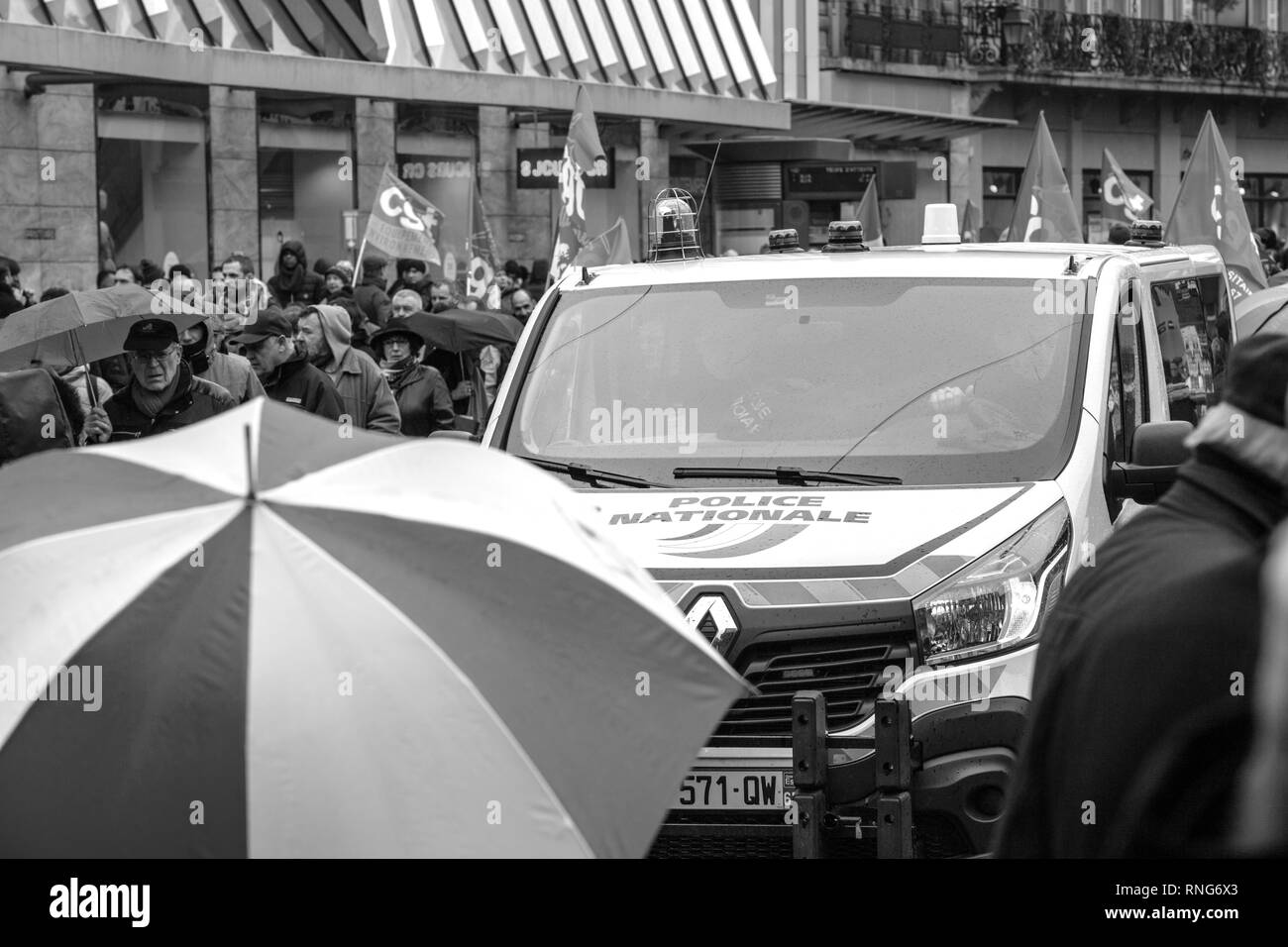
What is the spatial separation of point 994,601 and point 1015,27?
40.6 metres

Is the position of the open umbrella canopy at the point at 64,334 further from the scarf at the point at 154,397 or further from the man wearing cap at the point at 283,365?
the man wearing cap at the point at 283,365

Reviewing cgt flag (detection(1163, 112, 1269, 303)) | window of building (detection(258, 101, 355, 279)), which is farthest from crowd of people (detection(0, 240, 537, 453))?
window of building (detection(258, 101, 355, 279))

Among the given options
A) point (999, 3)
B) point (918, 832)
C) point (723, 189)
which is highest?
point (999, 3)

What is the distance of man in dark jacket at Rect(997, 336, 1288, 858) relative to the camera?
2.48 meters

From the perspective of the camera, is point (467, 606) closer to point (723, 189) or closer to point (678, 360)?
point (678, 360)

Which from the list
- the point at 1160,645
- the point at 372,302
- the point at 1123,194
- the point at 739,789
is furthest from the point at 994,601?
the point at 1123,194

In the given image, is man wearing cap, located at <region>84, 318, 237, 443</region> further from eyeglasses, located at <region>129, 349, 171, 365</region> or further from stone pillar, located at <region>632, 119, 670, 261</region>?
stone pillar, located at <region>632, 119, 670, 261</region>

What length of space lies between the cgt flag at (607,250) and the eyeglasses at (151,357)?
17.9 feet

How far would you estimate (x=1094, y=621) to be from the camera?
2678 millimetres

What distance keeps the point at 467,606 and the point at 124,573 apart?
0.51 metres

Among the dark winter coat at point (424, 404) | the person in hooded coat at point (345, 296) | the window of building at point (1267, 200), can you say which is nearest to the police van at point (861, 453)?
the dark winter coat at point (424, 404)

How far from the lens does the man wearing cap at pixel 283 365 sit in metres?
11.0
